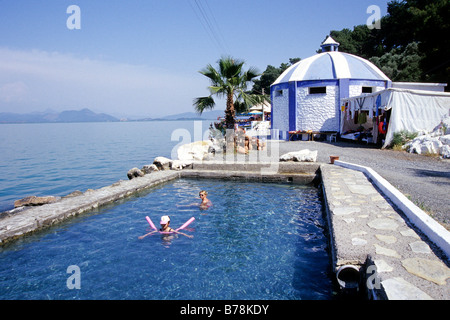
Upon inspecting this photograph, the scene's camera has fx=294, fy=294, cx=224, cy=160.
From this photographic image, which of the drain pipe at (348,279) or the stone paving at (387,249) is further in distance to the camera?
the drain pipe at (348,279)

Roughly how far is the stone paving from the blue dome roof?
1590 centimetres

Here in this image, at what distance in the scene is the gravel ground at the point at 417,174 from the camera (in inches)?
224

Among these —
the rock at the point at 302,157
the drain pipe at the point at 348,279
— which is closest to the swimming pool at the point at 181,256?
the drain pipe at the point at 348,279

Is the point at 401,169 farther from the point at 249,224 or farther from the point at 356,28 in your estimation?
the point at 356,28

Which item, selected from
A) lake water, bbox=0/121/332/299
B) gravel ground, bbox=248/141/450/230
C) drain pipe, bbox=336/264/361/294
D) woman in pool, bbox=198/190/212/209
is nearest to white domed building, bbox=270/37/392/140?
gravel ground, bbox=248/141/450/230

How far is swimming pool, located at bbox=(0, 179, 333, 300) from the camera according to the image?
13.9ft

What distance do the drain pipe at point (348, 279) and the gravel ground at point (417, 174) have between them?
1.98m

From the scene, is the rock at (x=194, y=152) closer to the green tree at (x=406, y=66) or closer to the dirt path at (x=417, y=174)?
the dirt path at (x=417, y=174)

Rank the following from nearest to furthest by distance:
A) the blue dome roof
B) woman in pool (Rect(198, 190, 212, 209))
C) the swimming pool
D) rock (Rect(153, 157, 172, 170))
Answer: the swimming pool
woman in pool (Rect(198, 190, 212, 209))
rock (Rect(153, 157, 172, 170))
the blue dome roof

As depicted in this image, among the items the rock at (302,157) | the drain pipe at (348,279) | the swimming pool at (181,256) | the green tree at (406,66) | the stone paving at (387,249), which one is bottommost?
the swimming pool at (181,256)

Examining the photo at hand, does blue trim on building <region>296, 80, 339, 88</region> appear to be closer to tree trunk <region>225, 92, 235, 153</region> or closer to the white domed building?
the white domed building

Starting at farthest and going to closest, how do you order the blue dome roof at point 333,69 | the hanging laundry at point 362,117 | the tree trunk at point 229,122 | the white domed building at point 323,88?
the blue dome roof at point 333,69
the white domed building at point 323,88
the hanging laundry at point 362,117
the tree trunk at point 229,122

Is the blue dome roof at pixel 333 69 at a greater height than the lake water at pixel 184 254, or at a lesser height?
greater
